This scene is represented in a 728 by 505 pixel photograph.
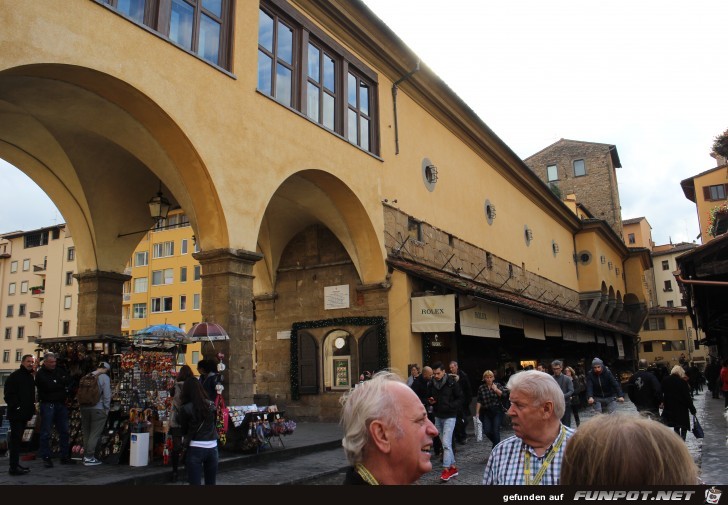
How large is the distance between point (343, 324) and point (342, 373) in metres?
1.27

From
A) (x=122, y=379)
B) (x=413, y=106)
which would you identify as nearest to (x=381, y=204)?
(x=413, y=106)

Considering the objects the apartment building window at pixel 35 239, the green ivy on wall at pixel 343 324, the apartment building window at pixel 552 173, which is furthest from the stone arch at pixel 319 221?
the apartment building window at pixel 35 239

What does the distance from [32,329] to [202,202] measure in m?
59.3

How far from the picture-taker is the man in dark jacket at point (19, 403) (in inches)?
317

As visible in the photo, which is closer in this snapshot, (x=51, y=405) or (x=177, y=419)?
(x=177, y=419)

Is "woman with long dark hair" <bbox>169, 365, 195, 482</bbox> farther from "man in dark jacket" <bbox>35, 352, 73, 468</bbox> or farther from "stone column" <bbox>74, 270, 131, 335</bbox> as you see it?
"stone column" <bbox>74, 270, 131, 335</bbox>

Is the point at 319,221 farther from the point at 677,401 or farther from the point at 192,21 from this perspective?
the point at 677,401

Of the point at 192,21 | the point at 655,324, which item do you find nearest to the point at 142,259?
the point at 192,21

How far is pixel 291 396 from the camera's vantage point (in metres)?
16.0

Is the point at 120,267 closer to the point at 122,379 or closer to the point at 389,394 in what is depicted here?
the point at 122,379

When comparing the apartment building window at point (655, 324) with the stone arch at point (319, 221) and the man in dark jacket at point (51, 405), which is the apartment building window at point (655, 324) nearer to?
the stone arch at point (319, 221)

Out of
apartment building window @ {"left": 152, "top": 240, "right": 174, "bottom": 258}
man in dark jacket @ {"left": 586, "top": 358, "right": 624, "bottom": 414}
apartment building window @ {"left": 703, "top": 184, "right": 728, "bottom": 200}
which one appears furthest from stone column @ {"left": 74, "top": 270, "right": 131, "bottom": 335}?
apartment building window @ {"left": 703, "top": 184, "right": 728, "bottom": 200}

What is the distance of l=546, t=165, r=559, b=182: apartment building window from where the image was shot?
49.0 m

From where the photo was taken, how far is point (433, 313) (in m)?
14.7
